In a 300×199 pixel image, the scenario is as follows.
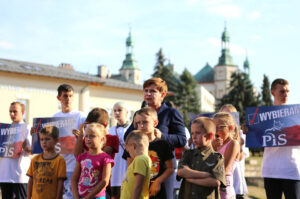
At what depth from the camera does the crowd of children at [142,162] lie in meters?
4.39

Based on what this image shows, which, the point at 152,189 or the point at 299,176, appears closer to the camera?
the point at 152,189

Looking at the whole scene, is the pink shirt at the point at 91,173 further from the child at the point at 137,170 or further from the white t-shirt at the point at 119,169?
the white t-shirt at the point at 119,169

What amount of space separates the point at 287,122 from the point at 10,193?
187 inches

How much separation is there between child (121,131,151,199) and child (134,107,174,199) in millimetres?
155

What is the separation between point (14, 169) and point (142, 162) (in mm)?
3639

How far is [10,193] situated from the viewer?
7.33 meters

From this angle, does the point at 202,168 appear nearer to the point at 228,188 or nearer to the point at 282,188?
the point at 228,188

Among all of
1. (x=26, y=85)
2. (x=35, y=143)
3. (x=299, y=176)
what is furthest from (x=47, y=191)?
(x=26, y=85)

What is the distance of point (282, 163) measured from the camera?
5.83m

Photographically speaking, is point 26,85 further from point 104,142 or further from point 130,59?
point 130,59

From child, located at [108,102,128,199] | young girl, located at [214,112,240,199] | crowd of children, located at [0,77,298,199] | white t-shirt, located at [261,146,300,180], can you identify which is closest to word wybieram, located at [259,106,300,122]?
white t-shirt, located at [261,146,300,180]

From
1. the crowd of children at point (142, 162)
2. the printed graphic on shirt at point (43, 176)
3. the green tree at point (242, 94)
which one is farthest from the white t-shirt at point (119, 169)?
the green tree at point (242, 94)

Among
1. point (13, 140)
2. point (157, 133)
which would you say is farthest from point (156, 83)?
point (13, 140)

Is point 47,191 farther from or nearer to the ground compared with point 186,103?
nearer to the ground
